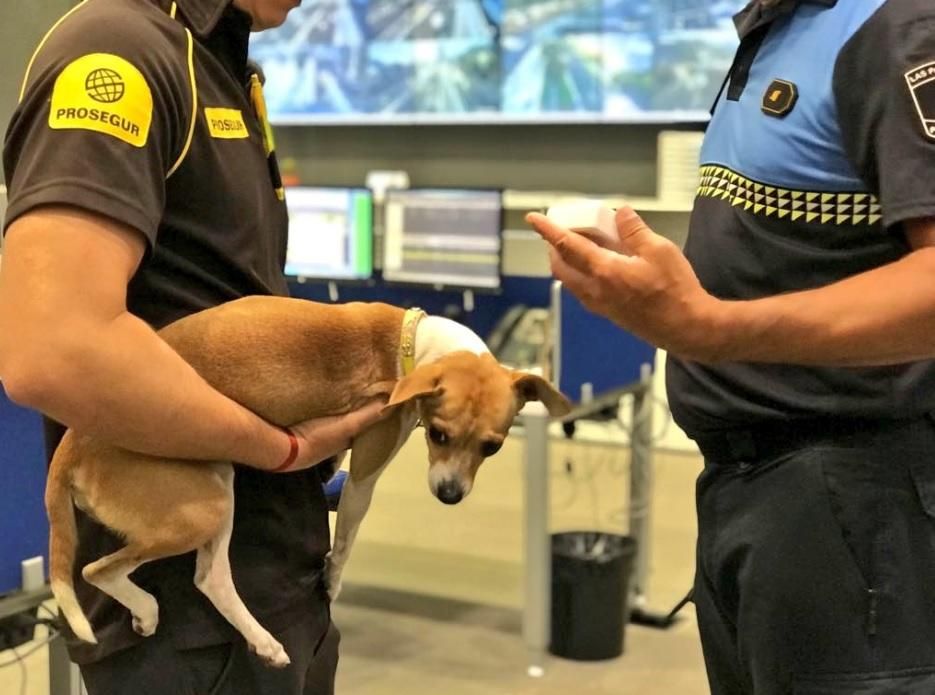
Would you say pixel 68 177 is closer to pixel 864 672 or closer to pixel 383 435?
pixel 383 435

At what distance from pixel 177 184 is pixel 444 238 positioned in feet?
10.6

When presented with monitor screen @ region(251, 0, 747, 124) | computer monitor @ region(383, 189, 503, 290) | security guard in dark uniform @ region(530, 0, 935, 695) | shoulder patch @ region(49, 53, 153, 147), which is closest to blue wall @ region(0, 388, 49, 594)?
shoulder patch @ region(49, 53, 153, 147)

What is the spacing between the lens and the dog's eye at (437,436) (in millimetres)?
1686

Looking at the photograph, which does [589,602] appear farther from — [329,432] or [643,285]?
[643,285]

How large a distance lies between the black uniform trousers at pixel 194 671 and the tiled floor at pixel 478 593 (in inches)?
77.5

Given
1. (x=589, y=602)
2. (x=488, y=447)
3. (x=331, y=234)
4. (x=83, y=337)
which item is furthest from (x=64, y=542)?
(x=331, y=234)

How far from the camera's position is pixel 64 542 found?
135 cm

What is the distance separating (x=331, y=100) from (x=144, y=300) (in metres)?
5.64

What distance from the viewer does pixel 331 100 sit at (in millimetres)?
6711

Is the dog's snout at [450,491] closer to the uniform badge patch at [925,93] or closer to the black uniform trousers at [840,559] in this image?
the black uniform trousers at [840,559]

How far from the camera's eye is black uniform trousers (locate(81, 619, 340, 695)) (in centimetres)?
129

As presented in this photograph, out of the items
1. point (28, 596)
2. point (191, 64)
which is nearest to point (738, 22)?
point (191, 64)

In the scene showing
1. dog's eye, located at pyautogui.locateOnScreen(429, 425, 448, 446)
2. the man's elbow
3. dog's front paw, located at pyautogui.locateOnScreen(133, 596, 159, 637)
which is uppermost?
the man's elbow

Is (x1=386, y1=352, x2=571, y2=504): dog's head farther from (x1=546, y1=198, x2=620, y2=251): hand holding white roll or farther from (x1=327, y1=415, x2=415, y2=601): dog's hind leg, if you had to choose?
(x1=546, y1=198, x2=620, y2=251): hand holding white roll
